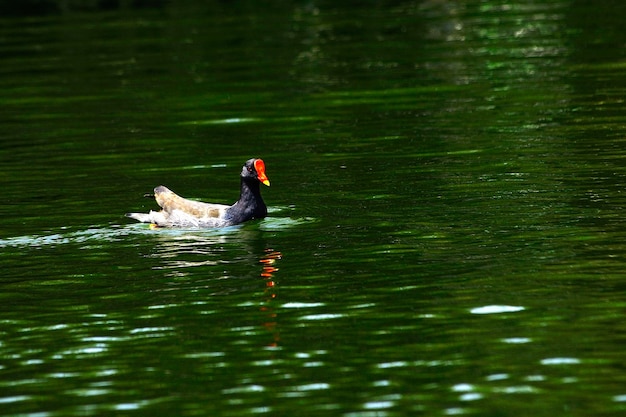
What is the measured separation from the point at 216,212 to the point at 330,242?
8.40 feet

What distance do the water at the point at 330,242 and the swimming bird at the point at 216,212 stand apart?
0.26 metres

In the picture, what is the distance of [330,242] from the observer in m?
19.2

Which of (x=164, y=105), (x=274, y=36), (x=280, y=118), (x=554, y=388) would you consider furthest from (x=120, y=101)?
(x=554, y=388)

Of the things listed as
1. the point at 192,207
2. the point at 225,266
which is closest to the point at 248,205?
the point at 192,207

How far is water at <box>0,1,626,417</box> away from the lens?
13.0m

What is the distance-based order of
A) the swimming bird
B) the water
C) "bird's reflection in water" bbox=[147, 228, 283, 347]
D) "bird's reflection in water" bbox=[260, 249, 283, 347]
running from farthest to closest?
the swimming bird → "bird's reflection in water" bbox=[147, 228, 283, 347] → "bird's reflection in water" bbox=[260, 249, 283, 347] → the water

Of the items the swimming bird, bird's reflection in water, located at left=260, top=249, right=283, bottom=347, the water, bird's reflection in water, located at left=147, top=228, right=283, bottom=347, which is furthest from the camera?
the swimming bird

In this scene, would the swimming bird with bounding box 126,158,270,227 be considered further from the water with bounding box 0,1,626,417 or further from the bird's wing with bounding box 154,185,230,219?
the water with bounding box 0,1,626,417

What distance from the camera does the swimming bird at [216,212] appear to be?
832 inches

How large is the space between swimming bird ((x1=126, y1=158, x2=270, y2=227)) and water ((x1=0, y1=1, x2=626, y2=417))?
262mm

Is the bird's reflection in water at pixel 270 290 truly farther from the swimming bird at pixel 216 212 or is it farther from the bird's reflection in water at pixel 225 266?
the swimming bird at pixel 216 212

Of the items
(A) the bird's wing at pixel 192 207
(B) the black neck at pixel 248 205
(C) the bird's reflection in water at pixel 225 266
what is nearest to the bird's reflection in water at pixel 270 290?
(C) the bird's reflection in water at pixel 225 266

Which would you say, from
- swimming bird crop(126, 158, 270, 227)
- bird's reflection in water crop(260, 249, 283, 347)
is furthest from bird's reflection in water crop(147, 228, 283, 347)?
swimming bird crop(126, 158, 270, 227)

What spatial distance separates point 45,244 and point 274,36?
31.3 metres
